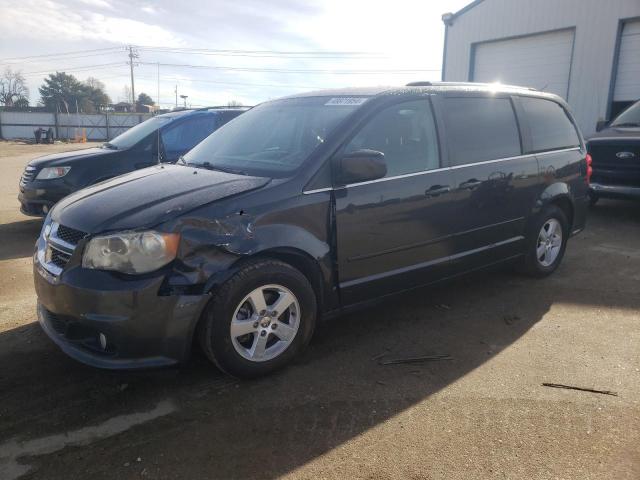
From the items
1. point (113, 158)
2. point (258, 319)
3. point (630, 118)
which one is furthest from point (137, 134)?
point (630, 118)

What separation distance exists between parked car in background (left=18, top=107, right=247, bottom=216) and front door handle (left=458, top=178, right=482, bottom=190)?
13.1 ft

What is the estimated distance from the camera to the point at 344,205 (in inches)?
134

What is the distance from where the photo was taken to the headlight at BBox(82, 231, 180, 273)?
9.21 feet

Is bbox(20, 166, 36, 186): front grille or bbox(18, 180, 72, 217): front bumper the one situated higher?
bbox(20, 166, 36, 186): front grille

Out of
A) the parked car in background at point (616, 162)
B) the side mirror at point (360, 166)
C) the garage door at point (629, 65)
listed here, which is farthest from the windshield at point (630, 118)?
the side mirror at point (360, 166)

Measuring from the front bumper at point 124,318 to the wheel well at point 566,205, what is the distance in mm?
3805

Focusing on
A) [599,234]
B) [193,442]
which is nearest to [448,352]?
[193,442]

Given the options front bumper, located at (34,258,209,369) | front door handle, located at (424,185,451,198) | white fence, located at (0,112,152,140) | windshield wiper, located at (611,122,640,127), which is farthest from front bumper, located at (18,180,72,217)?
white fence, located at (0,112,152,140)

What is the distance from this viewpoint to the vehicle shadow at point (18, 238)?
6.12 metres

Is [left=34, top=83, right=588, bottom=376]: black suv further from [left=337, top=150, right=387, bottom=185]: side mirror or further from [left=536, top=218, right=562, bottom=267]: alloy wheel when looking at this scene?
[left=536, top=218, right=562, bottom=267]: alloy wheel

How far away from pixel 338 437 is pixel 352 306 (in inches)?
43.3

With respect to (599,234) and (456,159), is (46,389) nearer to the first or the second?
(456,159)

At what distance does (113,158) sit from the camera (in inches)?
274

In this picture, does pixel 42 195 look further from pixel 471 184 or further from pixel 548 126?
pixel 548 126
